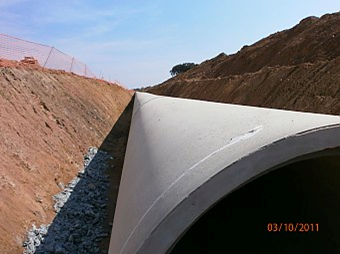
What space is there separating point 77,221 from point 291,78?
33.2 feet

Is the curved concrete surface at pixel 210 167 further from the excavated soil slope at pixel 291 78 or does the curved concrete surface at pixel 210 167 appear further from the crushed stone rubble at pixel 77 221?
the excavated soil slope at pixel 291 78

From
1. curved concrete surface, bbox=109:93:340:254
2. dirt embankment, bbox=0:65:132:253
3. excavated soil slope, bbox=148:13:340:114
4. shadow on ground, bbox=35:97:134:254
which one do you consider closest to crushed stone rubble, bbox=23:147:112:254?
shadow on ground, bbox=35:97:134:254

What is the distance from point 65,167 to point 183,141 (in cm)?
906

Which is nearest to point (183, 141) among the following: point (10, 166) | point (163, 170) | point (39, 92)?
point (163, 170)

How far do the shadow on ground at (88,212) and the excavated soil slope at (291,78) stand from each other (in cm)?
630

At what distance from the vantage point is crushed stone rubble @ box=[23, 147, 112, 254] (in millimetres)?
7672

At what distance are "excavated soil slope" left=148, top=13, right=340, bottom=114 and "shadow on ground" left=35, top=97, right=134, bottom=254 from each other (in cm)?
630

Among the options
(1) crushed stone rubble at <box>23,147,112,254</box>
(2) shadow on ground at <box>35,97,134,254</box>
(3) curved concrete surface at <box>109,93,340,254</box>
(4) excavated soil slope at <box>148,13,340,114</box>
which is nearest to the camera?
(3) curved concrete surface at <box>109,93,340,254</box>

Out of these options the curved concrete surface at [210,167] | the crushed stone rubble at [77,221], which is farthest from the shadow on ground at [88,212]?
the curved concrete surface at [210,167]

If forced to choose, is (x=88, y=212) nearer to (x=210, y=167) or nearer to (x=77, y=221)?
(x=77, y=221)

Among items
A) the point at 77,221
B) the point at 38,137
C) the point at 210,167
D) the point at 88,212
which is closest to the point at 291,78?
the point at 38,137

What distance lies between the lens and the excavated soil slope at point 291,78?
13.1 metres

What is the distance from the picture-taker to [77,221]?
8.93 meters

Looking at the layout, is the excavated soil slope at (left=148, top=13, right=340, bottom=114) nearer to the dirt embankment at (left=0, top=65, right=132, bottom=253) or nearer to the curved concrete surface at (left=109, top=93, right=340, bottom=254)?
the dirt embankment at (left=0, top=65, right=132, bottom=253)
